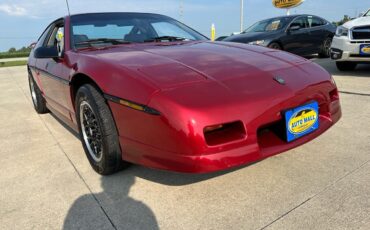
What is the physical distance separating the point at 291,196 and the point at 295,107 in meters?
0.56

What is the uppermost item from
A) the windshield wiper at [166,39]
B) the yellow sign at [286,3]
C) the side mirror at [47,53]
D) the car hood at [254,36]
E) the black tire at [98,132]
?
the yellow sign at [286,3]

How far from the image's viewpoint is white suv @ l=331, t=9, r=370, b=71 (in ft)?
17.6

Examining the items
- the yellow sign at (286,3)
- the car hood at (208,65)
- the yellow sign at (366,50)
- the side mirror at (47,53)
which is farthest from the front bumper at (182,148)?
the yellow sign at (286,3)

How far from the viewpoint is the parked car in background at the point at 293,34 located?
25.0 ft

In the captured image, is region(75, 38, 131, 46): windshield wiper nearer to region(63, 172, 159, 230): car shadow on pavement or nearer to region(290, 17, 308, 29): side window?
region(63, 172, 159, 230): car shadow on pavement

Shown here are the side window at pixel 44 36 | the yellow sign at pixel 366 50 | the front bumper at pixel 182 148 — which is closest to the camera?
the front bumper at pixel 182 148

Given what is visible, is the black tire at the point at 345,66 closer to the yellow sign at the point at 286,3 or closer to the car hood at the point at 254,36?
the car hood at the point at 254,36

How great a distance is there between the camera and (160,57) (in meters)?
2.34

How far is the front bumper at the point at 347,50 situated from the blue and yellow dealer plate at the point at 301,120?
3.94 m

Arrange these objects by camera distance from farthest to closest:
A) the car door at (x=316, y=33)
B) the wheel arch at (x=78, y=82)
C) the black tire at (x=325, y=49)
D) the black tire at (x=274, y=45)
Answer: the black tire at (x=325, y=49), the car door at (x=316, y=33), the black tire at (x=274, y=45), the wheel arch at (x=78, y=82)

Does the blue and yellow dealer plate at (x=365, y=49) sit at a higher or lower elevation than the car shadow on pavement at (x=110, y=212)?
higher

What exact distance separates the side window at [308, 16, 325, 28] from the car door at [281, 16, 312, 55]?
19 centimetres

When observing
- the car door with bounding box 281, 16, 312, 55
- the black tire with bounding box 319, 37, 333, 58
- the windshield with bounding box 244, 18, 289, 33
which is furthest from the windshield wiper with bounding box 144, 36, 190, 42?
the black tire with bounding box 319, 37, 333, 58

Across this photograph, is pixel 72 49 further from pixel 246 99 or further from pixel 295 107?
pixel 295 107
